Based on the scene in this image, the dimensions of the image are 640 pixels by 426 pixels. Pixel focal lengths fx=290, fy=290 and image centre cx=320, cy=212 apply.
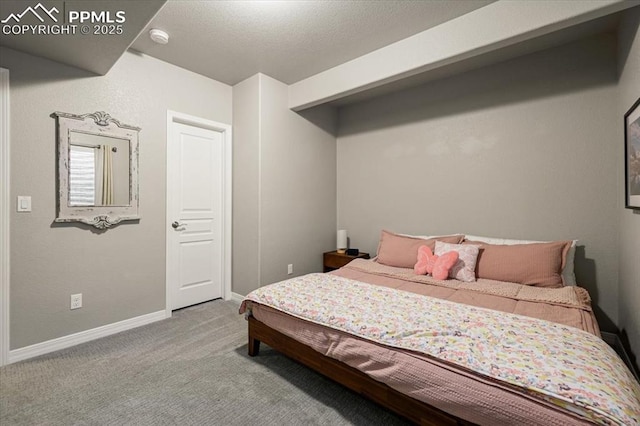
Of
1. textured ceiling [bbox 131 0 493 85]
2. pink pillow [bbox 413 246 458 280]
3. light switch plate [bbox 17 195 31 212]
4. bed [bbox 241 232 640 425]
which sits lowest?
bed [bbox 241 232 640 425]

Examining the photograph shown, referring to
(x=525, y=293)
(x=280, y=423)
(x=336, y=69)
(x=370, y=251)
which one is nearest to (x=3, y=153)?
(x=280, y=423)

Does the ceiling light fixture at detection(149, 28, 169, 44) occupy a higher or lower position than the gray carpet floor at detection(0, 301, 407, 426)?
higher

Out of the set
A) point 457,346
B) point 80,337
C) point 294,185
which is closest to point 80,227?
point 80,337

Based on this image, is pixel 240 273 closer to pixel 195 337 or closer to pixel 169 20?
pixel 195 337

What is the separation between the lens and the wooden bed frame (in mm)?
1319

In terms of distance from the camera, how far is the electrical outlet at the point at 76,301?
2.45 meters

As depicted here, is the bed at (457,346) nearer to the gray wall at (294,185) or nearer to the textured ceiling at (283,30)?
the gray wall at (294,185)

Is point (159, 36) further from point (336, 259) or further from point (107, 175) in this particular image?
point (336, 259)

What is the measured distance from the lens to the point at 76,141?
245 cm

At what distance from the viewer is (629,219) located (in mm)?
2027

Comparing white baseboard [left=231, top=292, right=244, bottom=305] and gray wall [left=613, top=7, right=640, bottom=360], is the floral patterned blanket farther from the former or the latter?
white baseboard [left=231, top=292, right=244, bottom=305]

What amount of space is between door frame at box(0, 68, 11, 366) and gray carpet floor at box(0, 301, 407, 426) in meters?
0.24

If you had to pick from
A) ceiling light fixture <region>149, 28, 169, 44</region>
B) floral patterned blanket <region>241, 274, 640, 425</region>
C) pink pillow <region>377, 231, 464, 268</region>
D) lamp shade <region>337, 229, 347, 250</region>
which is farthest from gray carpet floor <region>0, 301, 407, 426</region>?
ceiling light fixture <region>149, 28, 169, 44</region>

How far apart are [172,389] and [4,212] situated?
5.88 feet
